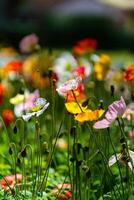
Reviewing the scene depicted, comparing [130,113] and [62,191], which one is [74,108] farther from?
[130,113]

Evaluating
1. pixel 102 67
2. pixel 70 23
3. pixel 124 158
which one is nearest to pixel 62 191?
pixel 124 158

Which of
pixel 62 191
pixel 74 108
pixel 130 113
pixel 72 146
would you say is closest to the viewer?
pixel 74 108

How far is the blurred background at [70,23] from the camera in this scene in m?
15.9

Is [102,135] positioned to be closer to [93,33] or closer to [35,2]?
[93,33]

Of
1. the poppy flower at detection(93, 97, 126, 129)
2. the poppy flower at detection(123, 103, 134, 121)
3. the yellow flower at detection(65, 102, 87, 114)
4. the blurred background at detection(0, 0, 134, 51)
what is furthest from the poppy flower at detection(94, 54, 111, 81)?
the blurred background at detection(0, 0, 134, 51)

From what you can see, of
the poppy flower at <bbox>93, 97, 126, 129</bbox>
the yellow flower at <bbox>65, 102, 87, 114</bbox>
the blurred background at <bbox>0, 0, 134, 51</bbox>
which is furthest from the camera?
the blurred background at <bbox>0, 0, 134, 51</bbox>

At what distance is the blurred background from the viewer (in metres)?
15.9

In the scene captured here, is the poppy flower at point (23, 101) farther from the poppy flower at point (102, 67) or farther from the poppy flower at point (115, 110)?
the poppy flower at point (115, 110)

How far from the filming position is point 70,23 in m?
16.7

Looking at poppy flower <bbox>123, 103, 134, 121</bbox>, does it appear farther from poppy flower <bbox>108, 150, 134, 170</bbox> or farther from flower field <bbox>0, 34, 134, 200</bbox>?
poppy flower <bbox>108, 150, 134, 170</bbox>

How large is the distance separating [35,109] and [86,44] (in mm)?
1859

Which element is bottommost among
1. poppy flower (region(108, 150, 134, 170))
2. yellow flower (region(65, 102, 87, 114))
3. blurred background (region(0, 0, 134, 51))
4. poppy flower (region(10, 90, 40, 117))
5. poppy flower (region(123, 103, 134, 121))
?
blurred background (region(0, 0, 134, 51))

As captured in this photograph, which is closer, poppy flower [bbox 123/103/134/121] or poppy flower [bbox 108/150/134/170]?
poppy flower [bbox 108/150/134/170]

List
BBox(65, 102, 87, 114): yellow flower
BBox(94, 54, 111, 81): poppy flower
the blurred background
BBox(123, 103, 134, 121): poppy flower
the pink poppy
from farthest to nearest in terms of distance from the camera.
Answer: the blurred background, BBox(94, 54, 111, 81): poppy flower, the pink poppy, BBox(123, 103, 134, 121): poppy flower, BBox(65, 102, 87, 114): yellow flower
